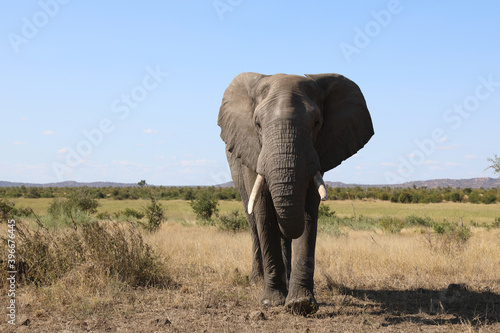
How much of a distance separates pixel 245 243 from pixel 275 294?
18.0ft

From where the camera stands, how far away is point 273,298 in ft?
22.1

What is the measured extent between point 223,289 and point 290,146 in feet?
11.6

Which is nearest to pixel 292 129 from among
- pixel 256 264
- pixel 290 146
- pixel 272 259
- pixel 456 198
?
pixel 290 146

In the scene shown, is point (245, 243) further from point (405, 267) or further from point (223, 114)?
point (223, 114)

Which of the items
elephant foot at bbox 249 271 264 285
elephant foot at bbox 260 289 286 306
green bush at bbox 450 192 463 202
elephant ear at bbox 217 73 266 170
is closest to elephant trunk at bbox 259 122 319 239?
elephant ear at bbox 217 73 266 170

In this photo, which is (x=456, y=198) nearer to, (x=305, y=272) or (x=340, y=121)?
(x=340, y=121)

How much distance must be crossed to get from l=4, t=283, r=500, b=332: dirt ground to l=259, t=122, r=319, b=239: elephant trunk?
1.34 metres

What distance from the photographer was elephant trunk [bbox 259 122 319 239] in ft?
17.7

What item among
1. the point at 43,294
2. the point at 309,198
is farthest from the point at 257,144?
the point at 43,294

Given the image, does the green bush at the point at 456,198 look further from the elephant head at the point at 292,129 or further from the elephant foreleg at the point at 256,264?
the elephant head at the point at 292,129

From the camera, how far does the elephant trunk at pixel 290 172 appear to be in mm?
5398

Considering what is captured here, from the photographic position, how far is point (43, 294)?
6848 millimetres

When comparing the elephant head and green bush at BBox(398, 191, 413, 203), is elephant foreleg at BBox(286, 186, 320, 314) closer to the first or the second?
the elephant head

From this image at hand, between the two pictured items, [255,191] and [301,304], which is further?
[301,304]
